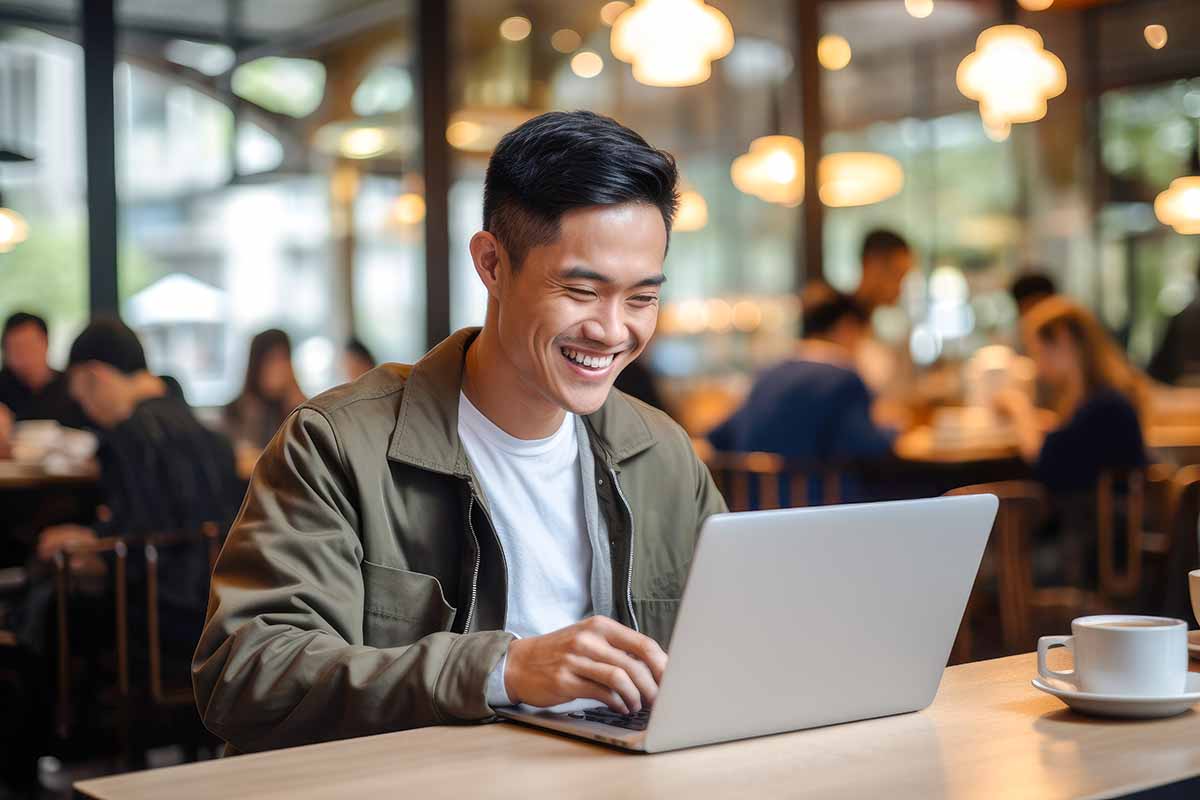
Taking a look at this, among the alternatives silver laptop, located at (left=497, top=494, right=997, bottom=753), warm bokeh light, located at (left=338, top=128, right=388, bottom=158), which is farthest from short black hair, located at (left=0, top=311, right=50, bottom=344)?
silver laptop, located at (left=497, top=494, right=997, bottom=753)

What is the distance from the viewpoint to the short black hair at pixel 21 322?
461cm

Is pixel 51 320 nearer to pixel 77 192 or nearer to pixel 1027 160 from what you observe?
pixel 77 192

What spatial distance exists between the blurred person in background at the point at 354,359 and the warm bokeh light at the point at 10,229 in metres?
1.24

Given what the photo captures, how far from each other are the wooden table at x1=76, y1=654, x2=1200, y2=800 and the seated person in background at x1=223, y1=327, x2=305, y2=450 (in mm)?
3896

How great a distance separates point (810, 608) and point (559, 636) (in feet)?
0.85

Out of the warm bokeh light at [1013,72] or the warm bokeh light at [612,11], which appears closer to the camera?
the warm bokeh light at [1013,72]

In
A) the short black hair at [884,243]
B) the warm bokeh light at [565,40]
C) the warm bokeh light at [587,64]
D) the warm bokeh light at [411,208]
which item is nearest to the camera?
the warm bokeh light at [411,208]

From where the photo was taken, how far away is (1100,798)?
3.54ft

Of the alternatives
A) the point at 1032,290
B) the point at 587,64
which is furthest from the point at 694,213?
the point at 1032,290

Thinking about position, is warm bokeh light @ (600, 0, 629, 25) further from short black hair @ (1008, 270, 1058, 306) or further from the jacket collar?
the jacket collar

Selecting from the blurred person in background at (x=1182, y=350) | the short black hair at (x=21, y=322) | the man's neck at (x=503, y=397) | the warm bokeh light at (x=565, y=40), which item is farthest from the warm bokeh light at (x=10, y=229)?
the blurred person in background at (x=1182, y=350)

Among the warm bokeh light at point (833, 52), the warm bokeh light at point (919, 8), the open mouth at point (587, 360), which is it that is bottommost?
the open mouth at point (587, 360)

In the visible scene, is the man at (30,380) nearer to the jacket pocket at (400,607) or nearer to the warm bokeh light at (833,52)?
the jacket pocket at (400,607)

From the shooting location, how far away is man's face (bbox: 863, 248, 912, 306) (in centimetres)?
573
